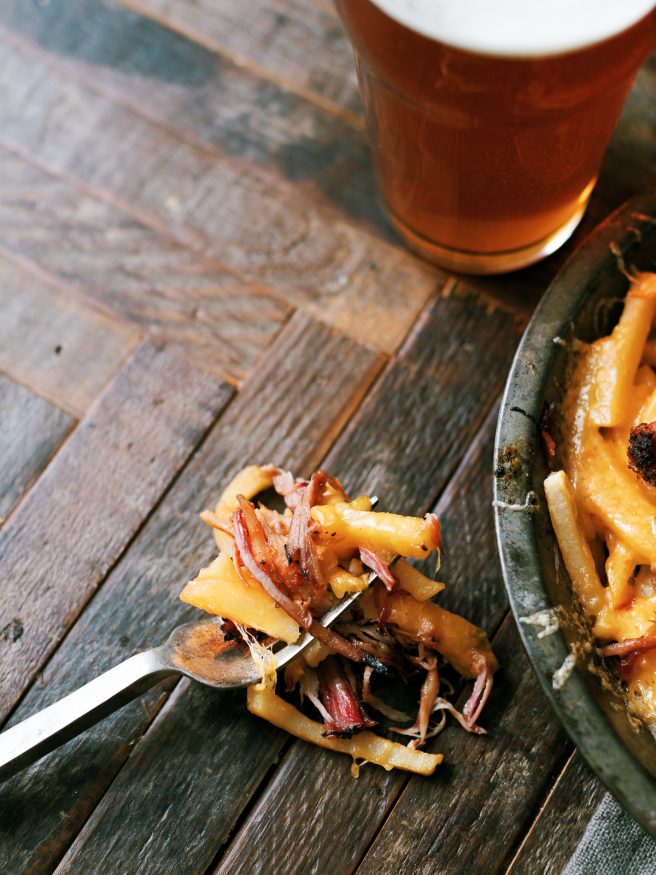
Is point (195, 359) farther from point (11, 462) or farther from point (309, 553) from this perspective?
point (309, 553)

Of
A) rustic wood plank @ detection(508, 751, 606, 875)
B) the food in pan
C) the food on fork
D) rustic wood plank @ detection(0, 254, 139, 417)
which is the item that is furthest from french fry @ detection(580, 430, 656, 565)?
rustic wood plank @ detection(0, 254, 139, 417)

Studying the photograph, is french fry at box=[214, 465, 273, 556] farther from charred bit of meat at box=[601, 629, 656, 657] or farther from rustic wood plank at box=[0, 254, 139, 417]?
charred bit of meat at box=[601, 629, 656, 657]

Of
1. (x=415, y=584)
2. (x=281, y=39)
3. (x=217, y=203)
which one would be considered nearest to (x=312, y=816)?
(x=415, y=584)

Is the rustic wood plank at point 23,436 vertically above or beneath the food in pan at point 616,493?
beneath

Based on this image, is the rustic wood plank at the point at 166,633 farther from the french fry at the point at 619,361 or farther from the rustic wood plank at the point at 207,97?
the french fry at the point at 619,361

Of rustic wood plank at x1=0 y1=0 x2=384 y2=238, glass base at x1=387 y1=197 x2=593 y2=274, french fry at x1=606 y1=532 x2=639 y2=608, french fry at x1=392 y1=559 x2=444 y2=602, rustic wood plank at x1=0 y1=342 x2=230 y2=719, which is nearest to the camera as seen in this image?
french fry at x1=606 y1=532 x2=639 y2=608

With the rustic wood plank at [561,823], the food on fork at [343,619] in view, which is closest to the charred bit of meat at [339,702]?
the food on fork at [343,619]
